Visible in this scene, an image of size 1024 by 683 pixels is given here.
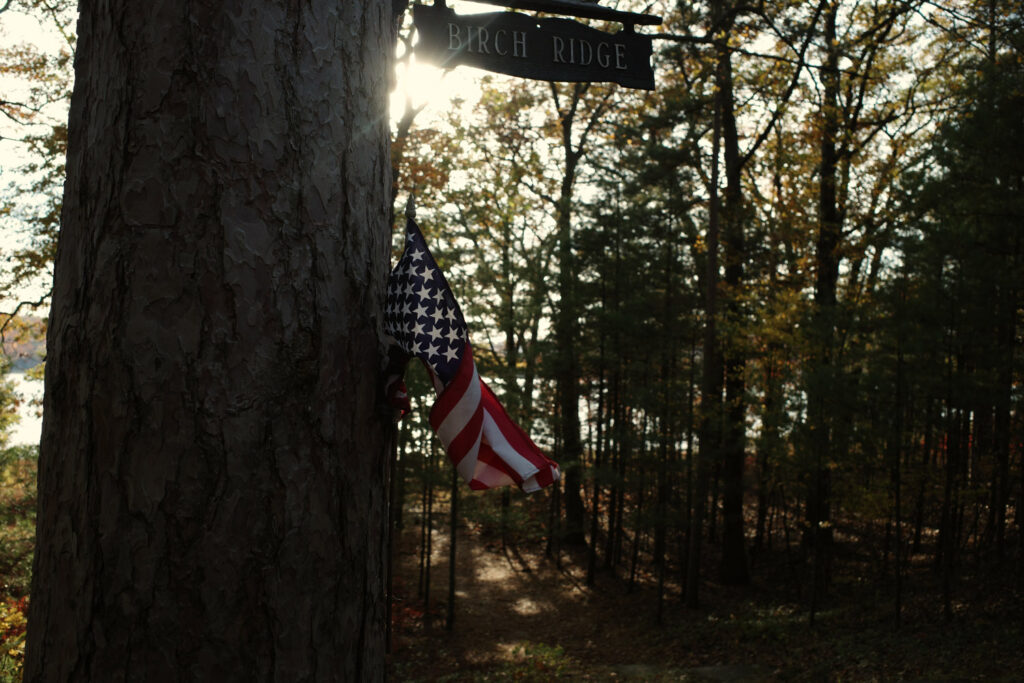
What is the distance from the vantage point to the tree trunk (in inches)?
49.3

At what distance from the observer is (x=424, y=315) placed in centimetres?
166

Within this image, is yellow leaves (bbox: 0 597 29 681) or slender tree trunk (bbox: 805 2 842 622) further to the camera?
slender tree trunk (bbox: 805 2 842 622)

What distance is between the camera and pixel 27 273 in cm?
1408

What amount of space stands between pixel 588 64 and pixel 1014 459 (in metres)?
14.5

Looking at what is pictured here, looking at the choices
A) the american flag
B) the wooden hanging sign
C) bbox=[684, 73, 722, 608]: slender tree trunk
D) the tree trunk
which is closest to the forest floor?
bbox=[684, 73, 722, 608]: slender tree trunk

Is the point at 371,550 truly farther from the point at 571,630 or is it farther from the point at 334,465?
the point at 571,630

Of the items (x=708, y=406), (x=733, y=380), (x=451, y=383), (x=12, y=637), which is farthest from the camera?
(x=733, y=380)

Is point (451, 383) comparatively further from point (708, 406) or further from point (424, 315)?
point (708, 406)

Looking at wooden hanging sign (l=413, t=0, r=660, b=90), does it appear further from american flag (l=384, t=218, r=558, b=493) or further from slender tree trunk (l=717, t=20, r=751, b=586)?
slender tree trunk (l=717, t=20, r=751, b=586)

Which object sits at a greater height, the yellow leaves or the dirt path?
the yellow leaves

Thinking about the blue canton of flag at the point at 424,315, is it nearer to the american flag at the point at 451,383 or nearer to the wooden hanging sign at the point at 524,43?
the american flag at the point at 451,383

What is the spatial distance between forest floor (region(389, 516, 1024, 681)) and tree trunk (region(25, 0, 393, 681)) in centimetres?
1095

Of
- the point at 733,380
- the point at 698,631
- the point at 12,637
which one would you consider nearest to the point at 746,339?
the point at 733,380

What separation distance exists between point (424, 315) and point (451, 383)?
0.25 meters
